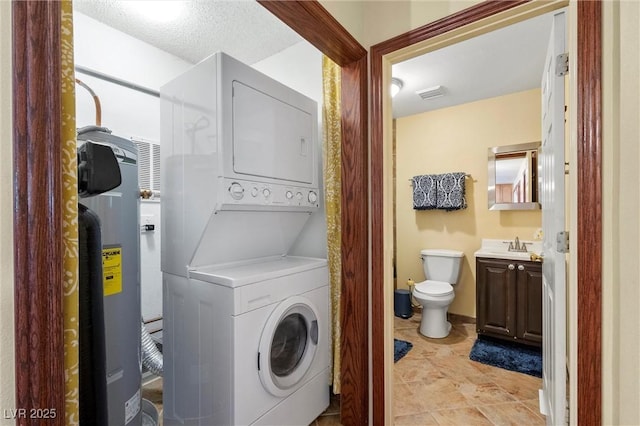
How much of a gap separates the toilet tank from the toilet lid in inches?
4.3

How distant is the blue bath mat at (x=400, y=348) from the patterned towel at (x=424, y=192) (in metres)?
1.57

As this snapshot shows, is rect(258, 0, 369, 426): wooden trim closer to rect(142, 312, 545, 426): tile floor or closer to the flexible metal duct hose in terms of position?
rect(142, 312, 545, 426): tile floor

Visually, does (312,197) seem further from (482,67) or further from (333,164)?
(482,67)

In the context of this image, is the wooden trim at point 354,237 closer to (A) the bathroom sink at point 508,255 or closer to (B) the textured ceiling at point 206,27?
(B) the textured ceiling at point 206,27

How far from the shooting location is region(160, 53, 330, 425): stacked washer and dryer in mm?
1427

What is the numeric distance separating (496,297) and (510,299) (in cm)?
11

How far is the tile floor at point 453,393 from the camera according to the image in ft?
6.04

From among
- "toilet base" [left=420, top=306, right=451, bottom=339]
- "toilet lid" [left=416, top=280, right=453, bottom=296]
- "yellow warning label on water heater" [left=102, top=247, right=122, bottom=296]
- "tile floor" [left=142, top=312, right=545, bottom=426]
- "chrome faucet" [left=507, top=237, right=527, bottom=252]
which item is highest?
"yellow warning label on water heater" [left=102, top=247, right=122, bottom=296]

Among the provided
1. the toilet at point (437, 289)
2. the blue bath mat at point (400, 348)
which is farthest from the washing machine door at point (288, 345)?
the toilet at point (437, 289)

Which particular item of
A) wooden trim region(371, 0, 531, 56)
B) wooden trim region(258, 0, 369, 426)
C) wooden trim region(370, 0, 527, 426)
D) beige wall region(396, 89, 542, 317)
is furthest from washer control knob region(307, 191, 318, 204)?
beige wall region(396, 89, 542, 317)
